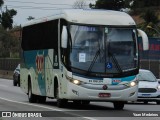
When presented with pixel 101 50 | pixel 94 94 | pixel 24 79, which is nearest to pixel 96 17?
pixel 101 50

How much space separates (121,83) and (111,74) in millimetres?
454

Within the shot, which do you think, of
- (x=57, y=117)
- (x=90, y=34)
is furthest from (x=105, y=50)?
(x=57, y=117)

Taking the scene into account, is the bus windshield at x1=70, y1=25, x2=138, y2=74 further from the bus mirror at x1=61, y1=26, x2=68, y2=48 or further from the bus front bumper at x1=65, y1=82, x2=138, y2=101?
the bus front bumper at x1=65, y1=82, x2=138, y2=101

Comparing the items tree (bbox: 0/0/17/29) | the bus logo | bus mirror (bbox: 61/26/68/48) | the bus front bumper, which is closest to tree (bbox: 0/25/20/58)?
tree (bbox: 0/0/17/29)

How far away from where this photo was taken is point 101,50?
2039cm

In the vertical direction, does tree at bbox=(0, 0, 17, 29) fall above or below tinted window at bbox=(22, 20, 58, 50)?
below

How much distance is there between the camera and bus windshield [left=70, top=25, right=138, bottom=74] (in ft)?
66.5

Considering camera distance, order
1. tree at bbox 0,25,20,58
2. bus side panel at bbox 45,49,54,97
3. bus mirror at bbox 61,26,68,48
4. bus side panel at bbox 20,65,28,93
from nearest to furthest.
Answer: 1. bus mirror at bbox 61,26,68,48
2. bus side panel at bbox 45,49,54,97
3. bus side panel at bbox 20,65,28,93
4. tree at bbox 0,25,20,58

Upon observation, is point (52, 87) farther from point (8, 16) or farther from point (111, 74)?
point (8, 16)

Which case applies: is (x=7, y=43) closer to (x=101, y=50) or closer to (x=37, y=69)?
(x=37, y=69)

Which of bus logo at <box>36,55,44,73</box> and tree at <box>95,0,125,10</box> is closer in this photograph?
bus logo at <box>36,55,44,73</box>

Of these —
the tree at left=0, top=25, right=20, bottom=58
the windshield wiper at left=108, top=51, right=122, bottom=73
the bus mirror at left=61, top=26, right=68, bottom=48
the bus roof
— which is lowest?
the tree at left=0, top=25, right=20, bottom=58

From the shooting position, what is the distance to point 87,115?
18.2m

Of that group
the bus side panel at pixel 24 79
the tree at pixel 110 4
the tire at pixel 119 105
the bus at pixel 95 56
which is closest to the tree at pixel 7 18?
the tree at pixel 110 4
